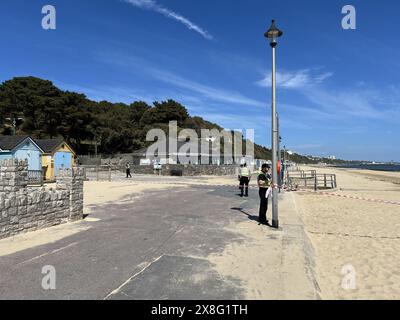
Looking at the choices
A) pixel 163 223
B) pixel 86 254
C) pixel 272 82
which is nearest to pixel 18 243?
pixel 86 254

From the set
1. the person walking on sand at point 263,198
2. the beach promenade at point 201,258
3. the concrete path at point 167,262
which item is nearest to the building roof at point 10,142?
the beach promenade at point 201,258

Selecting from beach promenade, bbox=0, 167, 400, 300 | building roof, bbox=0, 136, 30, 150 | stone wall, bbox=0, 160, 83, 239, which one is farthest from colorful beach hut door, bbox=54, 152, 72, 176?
stone wall, bbox=0, 160, 83, 239

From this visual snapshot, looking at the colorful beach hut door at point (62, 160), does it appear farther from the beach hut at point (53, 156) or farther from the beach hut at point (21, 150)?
the beach hut at point (21, 150)

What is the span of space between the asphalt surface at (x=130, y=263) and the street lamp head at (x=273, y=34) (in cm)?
548

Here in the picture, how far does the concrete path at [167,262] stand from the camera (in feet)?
15.0

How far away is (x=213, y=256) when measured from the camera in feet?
20.8

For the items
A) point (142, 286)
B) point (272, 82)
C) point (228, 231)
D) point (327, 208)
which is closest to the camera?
point (142, 286)

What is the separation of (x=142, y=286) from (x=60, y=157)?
1108 inches

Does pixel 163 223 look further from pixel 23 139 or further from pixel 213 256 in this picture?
pixel 23 139

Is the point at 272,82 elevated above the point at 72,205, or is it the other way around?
the point at 272,82

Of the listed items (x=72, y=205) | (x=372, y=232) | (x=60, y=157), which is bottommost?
(x=372, y=232)

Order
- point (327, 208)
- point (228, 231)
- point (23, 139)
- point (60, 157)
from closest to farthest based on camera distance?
point (228, 231) → point (327, 208) → point (23, 139) → point (60, 157)

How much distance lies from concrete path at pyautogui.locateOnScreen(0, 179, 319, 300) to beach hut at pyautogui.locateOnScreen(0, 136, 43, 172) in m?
17.7

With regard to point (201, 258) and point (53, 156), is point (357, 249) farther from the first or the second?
point (53, 156)
